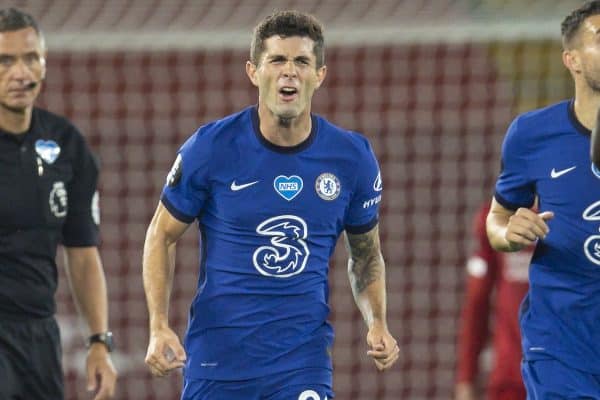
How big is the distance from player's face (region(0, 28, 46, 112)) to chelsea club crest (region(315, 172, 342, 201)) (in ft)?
5.07

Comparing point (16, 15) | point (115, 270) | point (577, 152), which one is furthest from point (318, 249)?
point (115, 270)

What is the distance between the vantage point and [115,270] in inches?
643

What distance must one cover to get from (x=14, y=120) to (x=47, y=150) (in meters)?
0.20

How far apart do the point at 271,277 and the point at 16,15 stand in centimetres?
193

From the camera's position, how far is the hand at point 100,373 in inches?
298

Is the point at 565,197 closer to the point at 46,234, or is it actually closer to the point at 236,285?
the point at 236,285

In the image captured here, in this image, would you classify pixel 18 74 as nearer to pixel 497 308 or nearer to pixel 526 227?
pixel 526 227

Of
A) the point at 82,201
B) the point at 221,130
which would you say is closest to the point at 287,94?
the point at 221,130

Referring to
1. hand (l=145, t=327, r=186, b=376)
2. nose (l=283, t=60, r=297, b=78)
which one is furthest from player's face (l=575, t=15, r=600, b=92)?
hand (l=145, t=327, r=186, b=376)

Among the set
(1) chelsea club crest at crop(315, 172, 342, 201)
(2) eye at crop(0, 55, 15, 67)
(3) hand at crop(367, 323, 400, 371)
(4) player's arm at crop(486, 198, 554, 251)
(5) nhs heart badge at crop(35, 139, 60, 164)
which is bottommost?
(3) hand at crop(367, 323, 400, 371)

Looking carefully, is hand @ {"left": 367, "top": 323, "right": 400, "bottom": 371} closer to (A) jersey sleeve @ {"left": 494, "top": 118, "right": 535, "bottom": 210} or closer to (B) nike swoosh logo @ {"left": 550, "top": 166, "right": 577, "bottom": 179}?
(A) jersey sleeve @ {"left": 494, "top": 118, "right": 535, "bottom": 210}

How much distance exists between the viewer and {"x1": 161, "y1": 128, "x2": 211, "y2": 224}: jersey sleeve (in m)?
6.44

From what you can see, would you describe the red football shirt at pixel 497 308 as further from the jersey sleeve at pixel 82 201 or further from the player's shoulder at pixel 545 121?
the jersey sleeve at pixel 82 201

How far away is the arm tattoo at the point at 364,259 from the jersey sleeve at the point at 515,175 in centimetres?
56
